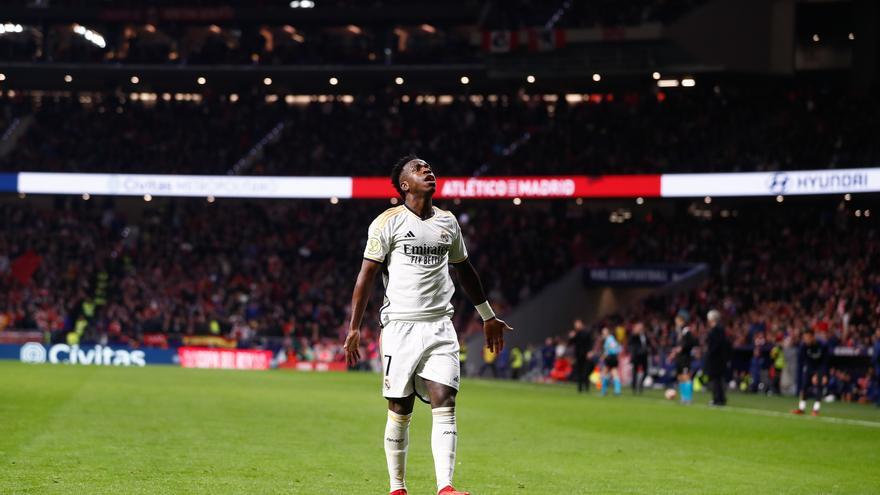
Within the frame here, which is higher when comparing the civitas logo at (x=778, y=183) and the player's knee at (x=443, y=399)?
the civitas logo at (x=778, y=183)

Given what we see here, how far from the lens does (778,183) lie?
4134 centimetres

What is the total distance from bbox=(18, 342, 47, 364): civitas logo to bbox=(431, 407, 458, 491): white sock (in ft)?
130

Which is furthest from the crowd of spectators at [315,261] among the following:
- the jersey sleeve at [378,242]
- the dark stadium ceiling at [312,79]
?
the jersey sleeve at [378,242]

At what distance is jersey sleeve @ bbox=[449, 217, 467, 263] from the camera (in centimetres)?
901

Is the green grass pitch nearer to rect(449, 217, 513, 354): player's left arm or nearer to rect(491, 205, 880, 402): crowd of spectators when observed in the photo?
rect(449, 217, 513, 354): player's left arm

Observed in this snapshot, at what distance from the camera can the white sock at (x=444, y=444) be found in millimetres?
8453

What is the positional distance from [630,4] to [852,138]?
11567mm

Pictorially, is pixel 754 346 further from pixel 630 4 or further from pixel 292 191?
pixel 292 191

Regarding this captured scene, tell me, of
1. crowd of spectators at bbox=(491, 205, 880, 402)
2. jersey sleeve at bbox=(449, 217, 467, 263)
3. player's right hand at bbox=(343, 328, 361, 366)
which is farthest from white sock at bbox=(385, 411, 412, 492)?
crowd of spectators at bbox=(491, 205, 880, 402)

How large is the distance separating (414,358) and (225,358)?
38.9 metres

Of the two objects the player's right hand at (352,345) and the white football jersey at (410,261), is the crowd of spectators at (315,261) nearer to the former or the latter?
the white football jersey at (410,261)

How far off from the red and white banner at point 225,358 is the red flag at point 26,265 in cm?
977

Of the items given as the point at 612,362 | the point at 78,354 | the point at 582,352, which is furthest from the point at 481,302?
the point at 78,354

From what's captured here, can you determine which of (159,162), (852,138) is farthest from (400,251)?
(159,162)
